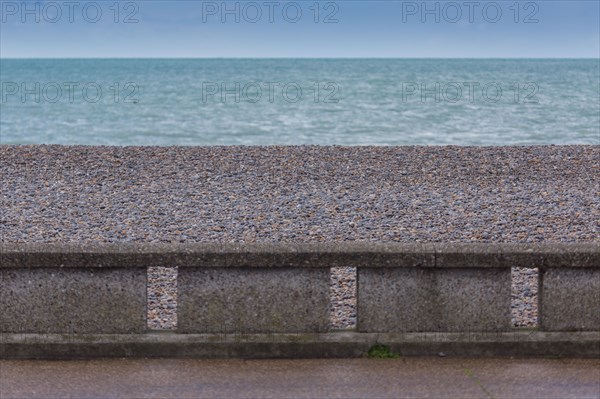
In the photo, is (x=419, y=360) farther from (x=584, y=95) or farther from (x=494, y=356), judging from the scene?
(x=584, y=95)

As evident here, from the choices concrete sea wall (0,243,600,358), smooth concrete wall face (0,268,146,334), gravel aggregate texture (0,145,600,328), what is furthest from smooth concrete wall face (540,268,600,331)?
smooth concrete wall face (0,268,146,334)

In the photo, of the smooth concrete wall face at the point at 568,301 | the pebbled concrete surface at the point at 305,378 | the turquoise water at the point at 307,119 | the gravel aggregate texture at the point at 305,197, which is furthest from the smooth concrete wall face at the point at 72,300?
the turquoise water at the point at 307,119

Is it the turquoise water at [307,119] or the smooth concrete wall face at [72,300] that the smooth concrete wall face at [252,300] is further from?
the turquoise water at [307,119]

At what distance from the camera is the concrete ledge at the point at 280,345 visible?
4.92 m

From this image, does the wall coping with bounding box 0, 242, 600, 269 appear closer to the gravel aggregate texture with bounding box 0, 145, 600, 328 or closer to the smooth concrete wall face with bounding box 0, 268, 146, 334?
the smooth concrete wall face with bounding box 0, 268, 146, 334

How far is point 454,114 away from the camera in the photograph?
50312 millimetres

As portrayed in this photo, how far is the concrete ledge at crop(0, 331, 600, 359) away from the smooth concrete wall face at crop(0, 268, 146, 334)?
0.06 meters

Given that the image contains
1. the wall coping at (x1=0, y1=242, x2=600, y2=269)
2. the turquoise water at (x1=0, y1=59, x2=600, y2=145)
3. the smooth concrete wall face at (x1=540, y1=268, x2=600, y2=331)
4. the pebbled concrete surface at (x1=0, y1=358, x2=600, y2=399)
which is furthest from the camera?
the turquoise water at (x1=0, y1=59, x2=600, y2=145)

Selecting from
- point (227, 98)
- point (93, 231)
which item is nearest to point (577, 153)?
point (93, 231)

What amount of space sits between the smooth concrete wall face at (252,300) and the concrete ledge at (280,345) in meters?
0.06

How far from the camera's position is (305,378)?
4.63m

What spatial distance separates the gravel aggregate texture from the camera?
34.0 ft

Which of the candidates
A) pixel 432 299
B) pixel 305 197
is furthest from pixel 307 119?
pixel 432 299

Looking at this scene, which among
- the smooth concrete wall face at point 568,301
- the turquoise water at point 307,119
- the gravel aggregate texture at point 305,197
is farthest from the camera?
the turquoise water at point 307,119
